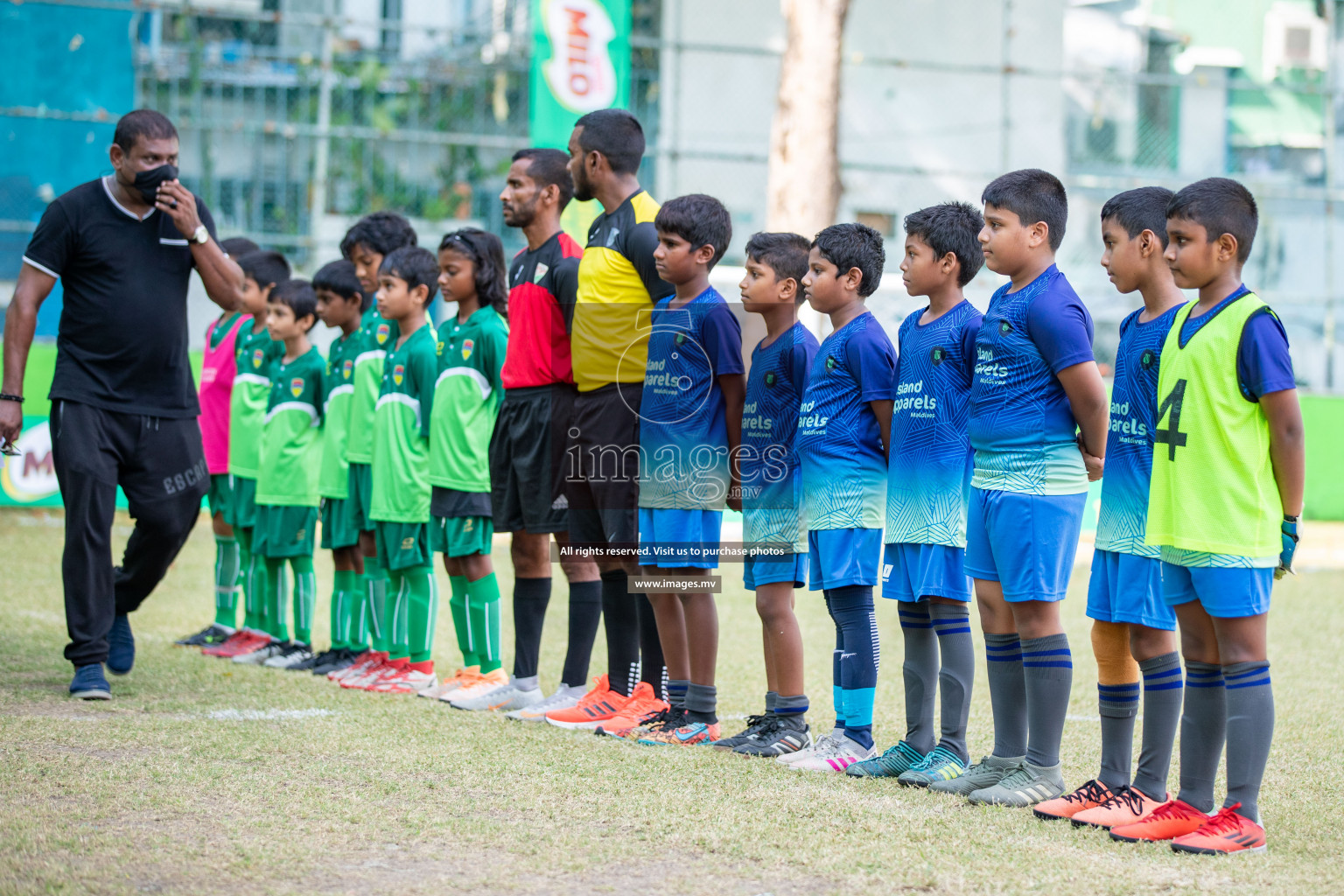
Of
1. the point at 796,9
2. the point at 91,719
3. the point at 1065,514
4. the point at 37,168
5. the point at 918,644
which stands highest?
the point at 796,9

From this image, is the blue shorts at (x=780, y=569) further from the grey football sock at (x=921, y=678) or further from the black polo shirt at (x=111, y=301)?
the black polo shirt at (x=111, y=301)

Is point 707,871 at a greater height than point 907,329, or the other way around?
point 907,329

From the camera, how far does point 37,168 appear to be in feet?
41.9

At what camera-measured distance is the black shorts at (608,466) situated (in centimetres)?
509

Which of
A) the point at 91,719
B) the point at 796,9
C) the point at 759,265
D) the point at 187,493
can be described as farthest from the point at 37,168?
the point at 759,265

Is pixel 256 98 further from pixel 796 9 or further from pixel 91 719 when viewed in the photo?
pixel 91 719

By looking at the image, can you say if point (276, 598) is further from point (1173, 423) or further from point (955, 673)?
point (1173, 423)

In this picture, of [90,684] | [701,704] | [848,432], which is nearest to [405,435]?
[90,684]

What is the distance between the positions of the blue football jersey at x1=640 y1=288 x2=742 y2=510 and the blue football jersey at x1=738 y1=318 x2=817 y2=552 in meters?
0.10

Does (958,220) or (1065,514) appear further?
(958,220)

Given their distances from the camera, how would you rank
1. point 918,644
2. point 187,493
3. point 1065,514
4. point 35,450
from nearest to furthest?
1. point 1065,514
2. point 918,644
3. point 187,493
4. point 35,450

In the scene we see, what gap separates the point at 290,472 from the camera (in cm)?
668

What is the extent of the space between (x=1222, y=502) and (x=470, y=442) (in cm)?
322

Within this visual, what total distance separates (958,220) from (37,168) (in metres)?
11.0
